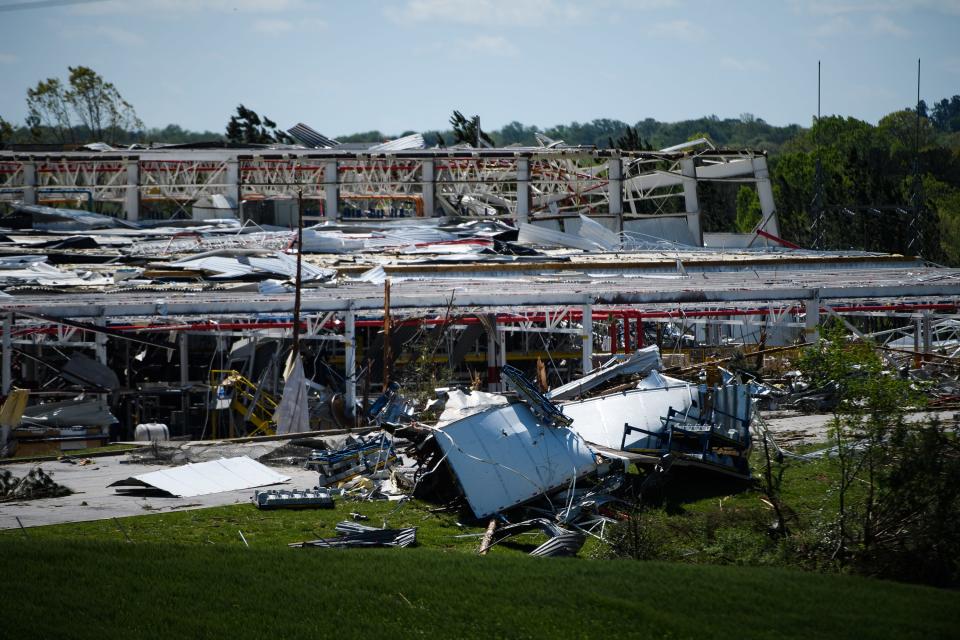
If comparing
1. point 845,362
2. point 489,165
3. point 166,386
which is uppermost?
point 489,165

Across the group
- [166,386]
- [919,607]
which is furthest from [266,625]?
[166,386]

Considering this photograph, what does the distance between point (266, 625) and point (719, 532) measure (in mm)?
5878

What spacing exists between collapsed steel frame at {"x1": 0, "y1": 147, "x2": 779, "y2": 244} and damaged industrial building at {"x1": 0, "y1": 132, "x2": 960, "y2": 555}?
14cm

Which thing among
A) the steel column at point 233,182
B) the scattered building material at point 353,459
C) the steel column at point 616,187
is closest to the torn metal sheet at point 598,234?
the steel column at point 616,187

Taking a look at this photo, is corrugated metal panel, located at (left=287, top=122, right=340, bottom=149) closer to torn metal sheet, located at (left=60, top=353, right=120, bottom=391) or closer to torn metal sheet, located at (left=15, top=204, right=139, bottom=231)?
torn metal sheet, located at (left=15, top=204, right=139, bottom=231)

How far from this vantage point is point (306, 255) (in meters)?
39.4

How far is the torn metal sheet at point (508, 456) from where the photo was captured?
15820mm

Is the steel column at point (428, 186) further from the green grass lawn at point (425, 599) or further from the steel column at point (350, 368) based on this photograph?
the green grass lawn at point (425, 599)

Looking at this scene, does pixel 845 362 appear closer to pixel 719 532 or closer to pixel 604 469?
pixel 719 532

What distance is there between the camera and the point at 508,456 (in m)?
16.3

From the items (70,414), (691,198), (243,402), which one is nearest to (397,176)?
(691,198)

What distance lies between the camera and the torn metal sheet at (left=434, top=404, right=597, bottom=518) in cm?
1582

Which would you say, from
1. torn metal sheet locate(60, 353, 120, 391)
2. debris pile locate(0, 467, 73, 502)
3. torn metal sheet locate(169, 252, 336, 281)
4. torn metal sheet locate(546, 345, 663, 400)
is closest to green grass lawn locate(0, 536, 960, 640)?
debris pile locate(0, 467, 73, 502)

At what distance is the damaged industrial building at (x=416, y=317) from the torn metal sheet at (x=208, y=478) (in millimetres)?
56
